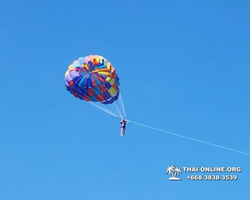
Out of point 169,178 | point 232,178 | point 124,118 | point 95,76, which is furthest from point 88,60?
point 232,178

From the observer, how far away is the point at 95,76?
45562mm

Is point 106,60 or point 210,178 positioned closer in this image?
point 210,178

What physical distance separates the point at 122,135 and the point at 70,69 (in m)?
6.95

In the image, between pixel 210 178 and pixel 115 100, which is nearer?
pixel 210 178

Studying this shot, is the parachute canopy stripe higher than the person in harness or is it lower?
higher

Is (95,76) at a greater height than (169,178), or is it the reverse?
(95,76)

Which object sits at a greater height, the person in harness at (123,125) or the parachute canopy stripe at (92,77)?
the parachute canopy stripe at (92,77)

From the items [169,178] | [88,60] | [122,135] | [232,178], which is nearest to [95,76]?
[88,60]

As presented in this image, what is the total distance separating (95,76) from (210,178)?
40.3ft

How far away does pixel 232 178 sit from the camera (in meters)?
43.2

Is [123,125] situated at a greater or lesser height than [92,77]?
lesser

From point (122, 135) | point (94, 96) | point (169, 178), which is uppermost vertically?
point (94, 96)

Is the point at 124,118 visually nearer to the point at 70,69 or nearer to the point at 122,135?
the point at 122,135

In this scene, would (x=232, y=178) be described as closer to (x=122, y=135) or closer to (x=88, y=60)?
(x=122, y=135)
